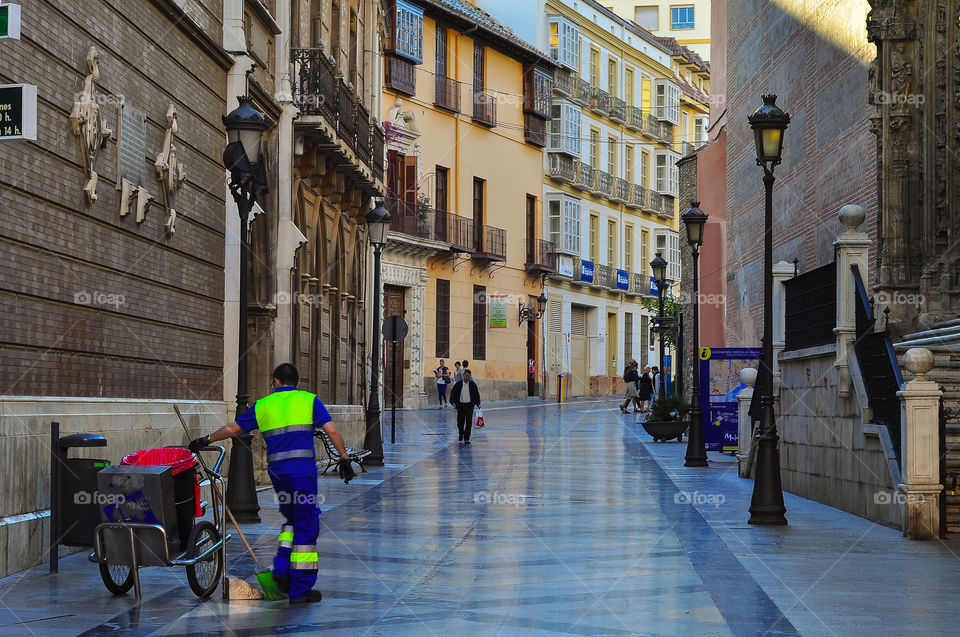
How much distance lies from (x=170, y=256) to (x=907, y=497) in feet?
25.9

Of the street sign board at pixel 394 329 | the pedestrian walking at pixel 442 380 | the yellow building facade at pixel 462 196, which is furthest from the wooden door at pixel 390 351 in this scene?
the street sign board at pixel 394 329

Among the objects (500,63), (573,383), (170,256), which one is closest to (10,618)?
(170,256)

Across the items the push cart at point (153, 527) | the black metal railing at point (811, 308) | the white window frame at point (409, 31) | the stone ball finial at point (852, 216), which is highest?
the white window frame at point (409, 31)

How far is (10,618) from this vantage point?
27.2ft

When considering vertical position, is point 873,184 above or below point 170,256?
above

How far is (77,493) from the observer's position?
1007cm

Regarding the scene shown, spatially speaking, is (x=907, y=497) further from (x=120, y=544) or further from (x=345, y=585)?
(x=120, y=544)

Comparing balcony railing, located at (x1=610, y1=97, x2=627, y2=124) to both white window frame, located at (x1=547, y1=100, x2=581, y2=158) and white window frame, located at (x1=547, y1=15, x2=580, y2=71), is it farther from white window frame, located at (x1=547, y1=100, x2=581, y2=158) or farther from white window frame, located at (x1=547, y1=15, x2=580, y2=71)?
white window frame, located at (x1=547, y1=100, x2=581, y2=158)

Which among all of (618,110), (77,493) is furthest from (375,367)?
(618,110)

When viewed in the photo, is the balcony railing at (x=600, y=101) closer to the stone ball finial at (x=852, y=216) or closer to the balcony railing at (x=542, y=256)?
the balcony railing at (x=542, y=256)

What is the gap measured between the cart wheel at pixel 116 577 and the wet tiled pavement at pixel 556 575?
8cm

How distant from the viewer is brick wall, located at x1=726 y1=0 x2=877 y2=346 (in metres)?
22.5

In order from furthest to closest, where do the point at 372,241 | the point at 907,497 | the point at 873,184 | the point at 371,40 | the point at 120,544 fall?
the point at 371,40, the point at 372,241, the point at 873,184, the point at 907,497, the point at 120,544

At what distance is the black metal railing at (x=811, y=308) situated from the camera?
15906 millimetres
